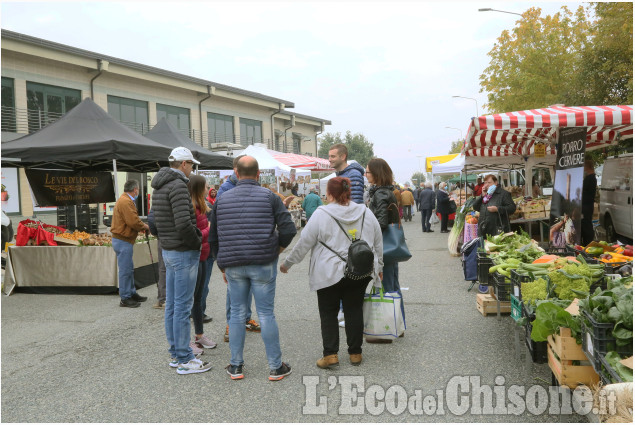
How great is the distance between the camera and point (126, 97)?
2670 centimetres

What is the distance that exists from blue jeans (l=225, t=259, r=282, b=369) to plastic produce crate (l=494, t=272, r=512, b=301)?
7.95ft

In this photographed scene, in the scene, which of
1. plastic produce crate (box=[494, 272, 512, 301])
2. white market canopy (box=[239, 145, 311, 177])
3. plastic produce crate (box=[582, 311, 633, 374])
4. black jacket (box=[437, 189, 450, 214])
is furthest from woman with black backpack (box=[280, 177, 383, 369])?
black jacket (box=[437, 189, 450, 214])

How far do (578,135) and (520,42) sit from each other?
16.5 metres

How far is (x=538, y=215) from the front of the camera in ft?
36.8

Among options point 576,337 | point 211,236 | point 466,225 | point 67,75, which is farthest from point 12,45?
point 576,337

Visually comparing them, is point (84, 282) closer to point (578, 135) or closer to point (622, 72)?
point (578, 135)

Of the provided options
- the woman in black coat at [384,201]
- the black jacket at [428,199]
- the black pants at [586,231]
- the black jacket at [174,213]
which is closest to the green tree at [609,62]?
the black jacket at [428,199]

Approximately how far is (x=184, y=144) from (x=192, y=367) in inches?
363

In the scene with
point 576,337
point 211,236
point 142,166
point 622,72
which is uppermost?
point 622,72

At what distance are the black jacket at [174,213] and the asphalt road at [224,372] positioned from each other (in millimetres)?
1176

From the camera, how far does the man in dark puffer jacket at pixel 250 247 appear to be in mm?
4219

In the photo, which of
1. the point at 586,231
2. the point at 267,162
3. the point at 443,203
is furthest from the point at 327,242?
the point at 267,162

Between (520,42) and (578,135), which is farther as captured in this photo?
(520,42)

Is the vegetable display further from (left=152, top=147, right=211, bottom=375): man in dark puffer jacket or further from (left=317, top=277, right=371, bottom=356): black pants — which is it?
(left=152, top=147, right=211, bottom=375): man in dark puffer jacket
